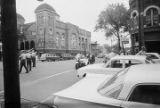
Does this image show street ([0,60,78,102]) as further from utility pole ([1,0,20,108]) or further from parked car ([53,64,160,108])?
parked car ([53,64,160,108])

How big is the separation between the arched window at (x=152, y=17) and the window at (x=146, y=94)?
85.0 feet

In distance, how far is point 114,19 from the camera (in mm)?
43719

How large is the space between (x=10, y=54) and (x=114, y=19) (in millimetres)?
41640

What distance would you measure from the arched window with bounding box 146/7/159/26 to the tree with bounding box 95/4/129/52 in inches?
599

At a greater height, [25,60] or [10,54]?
[10,54]

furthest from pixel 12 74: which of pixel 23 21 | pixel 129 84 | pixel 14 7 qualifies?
pixel 23 21

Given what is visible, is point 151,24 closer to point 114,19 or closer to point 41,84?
point 114,19

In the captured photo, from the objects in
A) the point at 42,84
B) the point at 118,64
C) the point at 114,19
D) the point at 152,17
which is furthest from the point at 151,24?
the point at 42,84

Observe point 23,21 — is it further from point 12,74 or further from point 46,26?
point 12,74

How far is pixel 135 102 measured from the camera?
2789 millimetres

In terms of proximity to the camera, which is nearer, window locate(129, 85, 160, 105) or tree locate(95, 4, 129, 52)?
window locate(129, 85, 160, 105)

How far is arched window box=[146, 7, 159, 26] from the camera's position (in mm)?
27188

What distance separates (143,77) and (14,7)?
2343 mm

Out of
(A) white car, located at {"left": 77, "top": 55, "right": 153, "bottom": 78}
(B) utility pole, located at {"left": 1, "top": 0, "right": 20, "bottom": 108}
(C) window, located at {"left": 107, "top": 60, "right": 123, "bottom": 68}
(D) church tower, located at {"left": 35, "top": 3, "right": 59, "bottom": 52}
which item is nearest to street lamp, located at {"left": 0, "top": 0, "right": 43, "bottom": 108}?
(B) utility pole, located at {"left": 1, "top": 0, "right": 20, "bottom": 108}
